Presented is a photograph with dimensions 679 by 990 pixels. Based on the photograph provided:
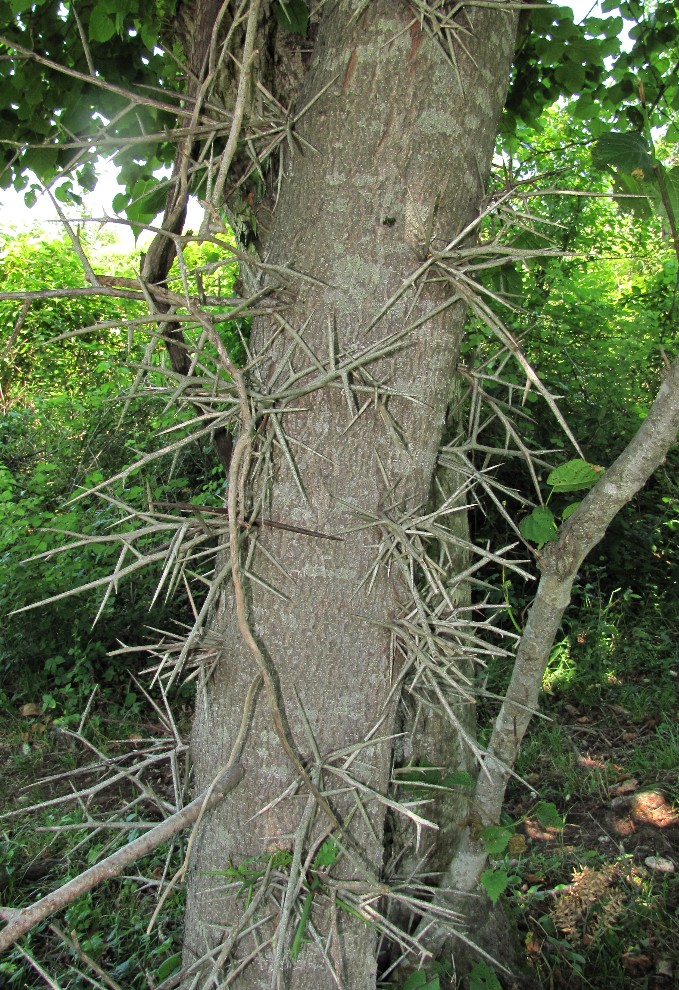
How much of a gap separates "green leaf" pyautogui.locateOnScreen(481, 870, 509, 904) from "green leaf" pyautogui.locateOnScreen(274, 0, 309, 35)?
1.74m

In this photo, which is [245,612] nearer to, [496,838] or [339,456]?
[339,456]

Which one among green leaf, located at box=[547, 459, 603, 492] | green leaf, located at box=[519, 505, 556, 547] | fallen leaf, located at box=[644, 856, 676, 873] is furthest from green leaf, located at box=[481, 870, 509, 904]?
fallen leaf, located at box=[644, 856, 676, 873]

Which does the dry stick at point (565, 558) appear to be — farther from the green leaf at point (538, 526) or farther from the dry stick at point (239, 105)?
the dry stick at point (239, 105)

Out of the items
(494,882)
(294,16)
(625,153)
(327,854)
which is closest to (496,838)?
(494,882)

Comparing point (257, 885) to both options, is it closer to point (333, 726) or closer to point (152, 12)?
Result: point (333, 726)

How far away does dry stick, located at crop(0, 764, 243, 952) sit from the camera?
3.33 ft

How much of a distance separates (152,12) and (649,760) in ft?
10.2

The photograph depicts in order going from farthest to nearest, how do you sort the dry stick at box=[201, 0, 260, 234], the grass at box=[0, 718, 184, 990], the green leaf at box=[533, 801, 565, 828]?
1. the grass at box=[0, 718, 184, 990]
2. the green leaf at box=[533, 801, 565, 828]
3. the dry stick at box=[201, 0, 260, 234]

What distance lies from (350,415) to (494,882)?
1.03 metres

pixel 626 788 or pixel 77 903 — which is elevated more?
pixel 626 788

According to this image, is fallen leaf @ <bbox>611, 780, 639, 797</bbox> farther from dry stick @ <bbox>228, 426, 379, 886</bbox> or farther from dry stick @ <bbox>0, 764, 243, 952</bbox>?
dry stick @ <bbox>0, 764, 243, 952</bbox>

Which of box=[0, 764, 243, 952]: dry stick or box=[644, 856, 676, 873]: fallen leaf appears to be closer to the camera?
box=[0, 764, 243, 952]: dry stick

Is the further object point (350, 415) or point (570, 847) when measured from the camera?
point (570, 847)

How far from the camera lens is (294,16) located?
1378 millimetres
